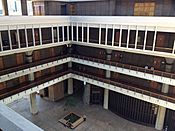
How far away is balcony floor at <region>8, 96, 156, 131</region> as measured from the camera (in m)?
23.8

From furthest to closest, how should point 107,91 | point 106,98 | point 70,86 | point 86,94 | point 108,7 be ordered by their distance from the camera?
point 70,86, point 86,94, point 106,98, point 107,91, point 108,7

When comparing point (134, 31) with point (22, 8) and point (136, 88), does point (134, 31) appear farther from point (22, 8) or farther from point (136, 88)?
point (22, 8)

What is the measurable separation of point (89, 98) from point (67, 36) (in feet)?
36.4

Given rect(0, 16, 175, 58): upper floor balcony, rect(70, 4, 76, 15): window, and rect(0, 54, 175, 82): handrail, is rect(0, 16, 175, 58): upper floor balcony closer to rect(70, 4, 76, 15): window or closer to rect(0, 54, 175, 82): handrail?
rect(0, 54, 175, 82): handrail

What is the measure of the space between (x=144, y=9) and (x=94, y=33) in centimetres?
793

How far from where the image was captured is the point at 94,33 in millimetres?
26531

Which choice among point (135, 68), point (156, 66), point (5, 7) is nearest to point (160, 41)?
point (156, 66)

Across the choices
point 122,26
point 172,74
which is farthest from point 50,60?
point 172,74

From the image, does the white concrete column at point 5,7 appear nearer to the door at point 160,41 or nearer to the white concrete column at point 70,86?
the white concrete column at point 70,86

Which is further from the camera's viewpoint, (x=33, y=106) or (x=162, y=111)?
(x=33, y=106)

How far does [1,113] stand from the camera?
2787mm

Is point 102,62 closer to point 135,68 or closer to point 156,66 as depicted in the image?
point 135,68

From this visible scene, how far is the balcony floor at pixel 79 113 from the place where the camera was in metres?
23.8

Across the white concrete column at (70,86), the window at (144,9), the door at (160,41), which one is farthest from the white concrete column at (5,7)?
the door at (160,41)
